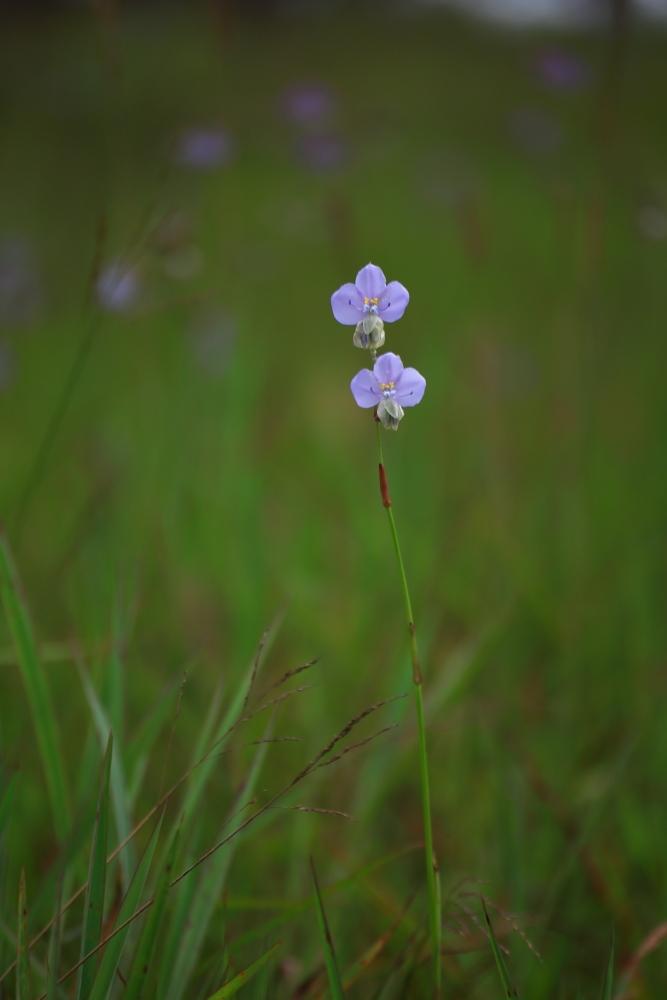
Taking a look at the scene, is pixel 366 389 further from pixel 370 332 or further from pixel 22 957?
pixel 22 957

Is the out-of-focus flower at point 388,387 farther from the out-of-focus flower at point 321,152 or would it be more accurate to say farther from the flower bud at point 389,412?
the out-of-focus flower at point 321,152

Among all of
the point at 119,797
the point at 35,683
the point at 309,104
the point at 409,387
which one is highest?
the point at 309,104

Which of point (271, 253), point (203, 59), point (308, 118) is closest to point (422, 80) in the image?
point (203, 59)

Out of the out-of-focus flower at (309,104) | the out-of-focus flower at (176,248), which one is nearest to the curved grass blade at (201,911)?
the out-of-focus flower at (176,248)

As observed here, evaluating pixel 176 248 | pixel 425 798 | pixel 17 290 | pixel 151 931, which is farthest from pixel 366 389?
pixel 17 290

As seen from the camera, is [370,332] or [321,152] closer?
[370,332]

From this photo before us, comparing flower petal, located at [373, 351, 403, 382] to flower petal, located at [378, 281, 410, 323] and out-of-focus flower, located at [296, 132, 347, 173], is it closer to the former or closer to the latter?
flower petal, located at [378, 281, 410, 323]

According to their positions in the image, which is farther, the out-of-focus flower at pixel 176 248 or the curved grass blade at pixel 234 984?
the out-of-focus flower at pixel 176 248
